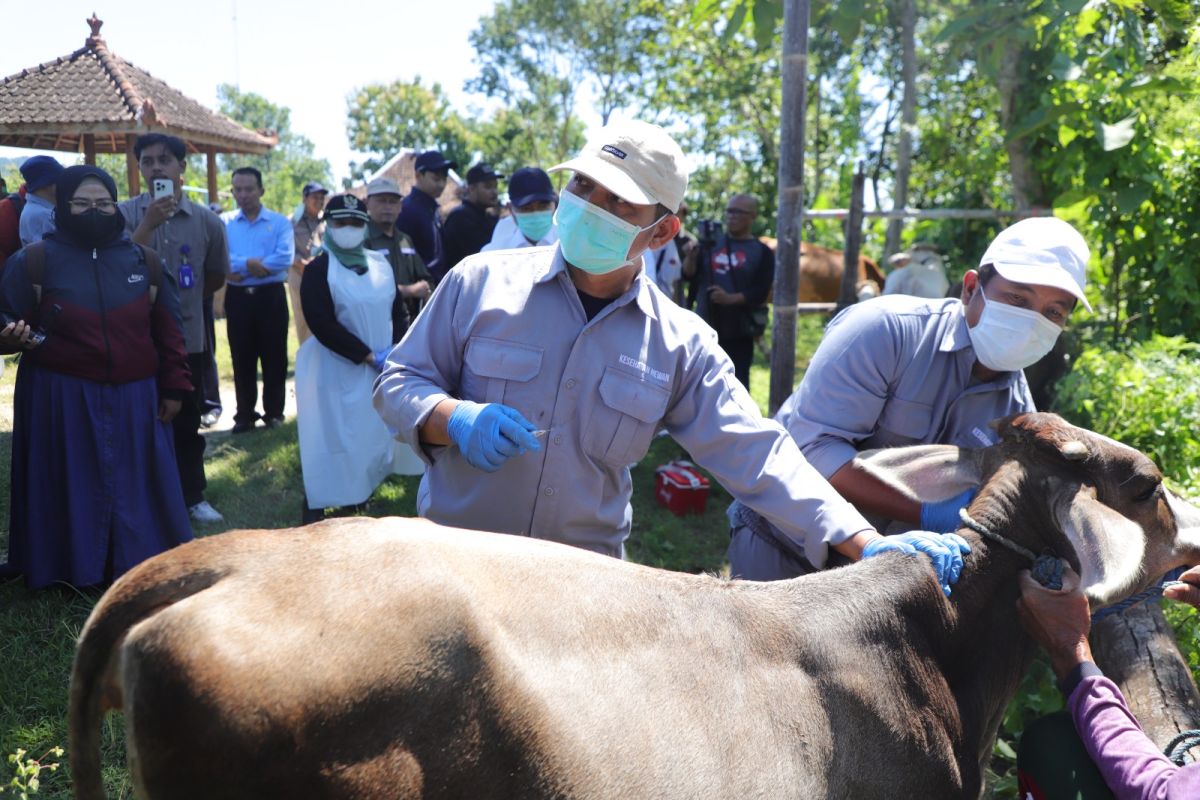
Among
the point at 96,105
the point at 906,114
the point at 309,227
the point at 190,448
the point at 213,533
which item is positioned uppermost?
the point at 906,114

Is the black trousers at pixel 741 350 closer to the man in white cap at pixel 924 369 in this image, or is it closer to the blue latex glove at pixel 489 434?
the man in white cap at pixel 924 369

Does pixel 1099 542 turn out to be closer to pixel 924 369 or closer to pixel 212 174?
pixel 924 369

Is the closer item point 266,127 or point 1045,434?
point 1045,434

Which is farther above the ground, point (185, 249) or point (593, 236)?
point (593, 236)

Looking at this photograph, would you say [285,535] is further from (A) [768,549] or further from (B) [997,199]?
(B) [997,199]

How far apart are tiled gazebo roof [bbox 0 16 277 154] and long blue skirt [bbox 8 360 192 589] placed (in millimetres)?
5524

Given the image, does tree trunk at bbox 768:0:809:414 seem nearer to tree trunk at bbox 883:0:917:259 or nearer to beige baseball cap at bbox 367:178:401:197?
beige baseball cap at bbox 367:178:401:197

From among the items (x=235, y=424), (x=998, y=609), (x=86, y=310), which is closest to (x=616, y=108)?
(x=235, y=424)

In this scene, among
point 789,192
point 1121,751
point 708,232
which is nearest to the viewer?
point 1121,751

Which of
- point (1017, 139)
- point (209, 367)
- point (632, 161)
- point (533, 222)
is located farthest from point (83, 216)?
point (1017, 139)

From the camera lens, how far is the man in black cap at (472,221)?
851 cm

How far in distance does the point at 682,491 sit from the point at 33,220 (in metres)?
4.70

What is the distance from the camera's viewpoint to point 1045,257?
10.2ft

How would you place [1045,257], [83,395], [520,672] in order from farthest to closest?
[83,395], [1045,257], [520,672]
